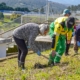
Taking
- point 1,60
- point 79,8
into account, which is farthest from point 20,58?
point 79,8

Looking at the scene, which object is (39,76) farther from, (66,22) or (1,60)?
(1,60)

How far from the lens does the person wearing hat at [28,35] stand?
7215 mm

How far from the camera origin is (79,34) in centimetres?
852

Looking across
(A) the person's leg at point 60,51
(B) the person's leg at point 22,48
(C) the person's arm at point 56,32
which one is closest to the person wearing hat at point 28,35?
(B) the person's leg at point 22,48

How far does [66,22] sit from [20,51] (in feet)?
4.93

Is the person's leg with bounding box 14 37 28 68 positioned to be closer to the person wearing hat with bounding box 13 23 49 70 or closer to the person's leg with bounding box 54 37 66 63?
the person wearing hat with bounding box 13 23 49 70

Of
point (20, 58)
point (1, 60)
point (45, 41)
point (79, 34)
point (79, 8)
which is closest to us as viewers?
point (20, 58)

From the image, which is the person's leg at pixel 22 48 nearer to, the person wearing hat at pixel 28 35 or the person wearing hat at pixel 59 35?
the person wearing hat at pixel 28 35

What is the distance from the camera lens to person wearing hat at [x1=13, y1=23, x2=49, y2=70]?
721 centimetres

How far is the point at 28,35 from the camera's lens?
741 cm

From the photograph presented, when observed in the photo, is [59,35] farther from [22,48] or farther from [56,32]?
[22,48]

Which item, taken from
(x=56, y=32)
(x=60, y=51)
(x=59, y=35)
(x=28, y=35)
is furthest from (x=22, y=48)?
(x=60, y=51)

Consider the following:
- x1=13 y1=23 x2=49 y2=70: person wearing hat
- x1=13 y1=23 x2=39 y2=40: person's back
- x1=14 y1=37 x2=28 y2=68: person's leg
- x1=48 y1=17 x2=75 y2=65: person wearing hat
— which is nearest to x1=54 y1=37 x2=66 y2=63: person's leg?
x1=48 y1=17 x2=75 y2=65: person wearing hat

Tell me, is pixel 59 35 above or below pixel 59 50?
above
